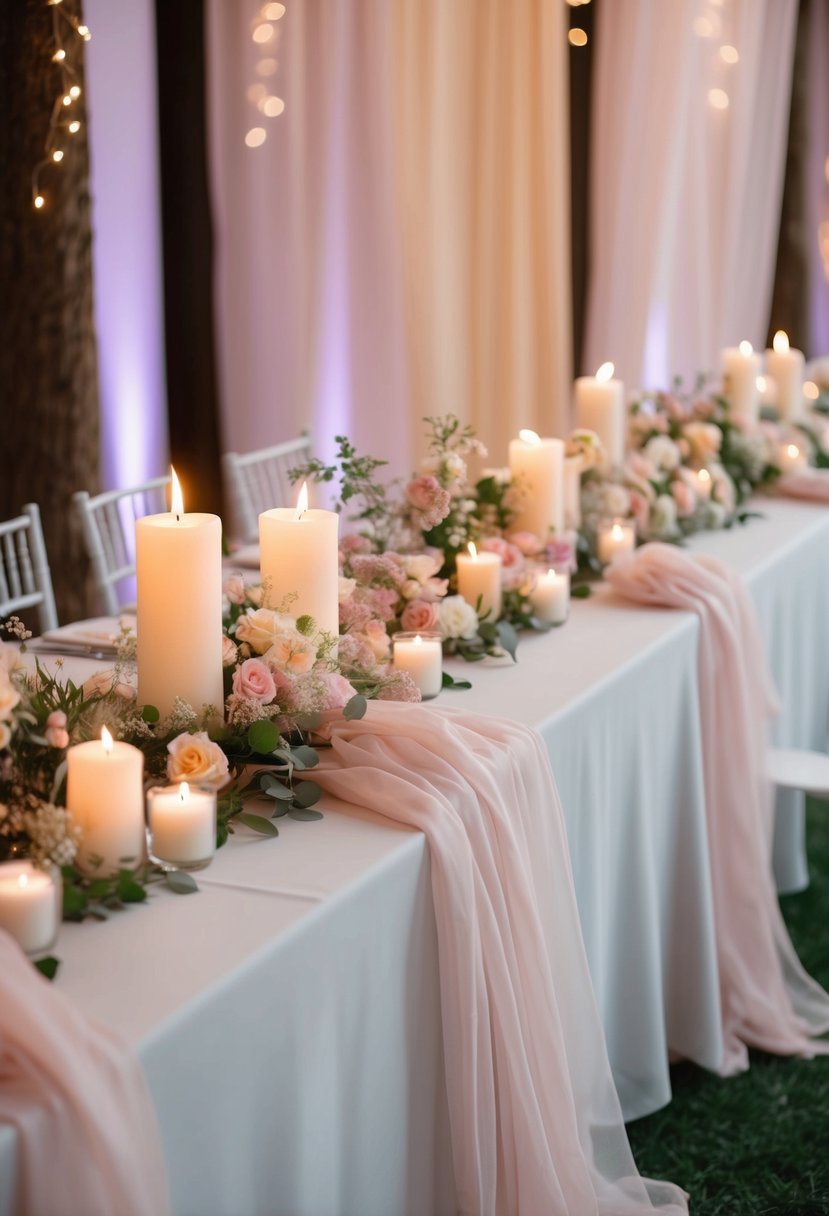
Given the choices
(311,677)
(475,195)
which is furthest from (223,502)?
(311,677)

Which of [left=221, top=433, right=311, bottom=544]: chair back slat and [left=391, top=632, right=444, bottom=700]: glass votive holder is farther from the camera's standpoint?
[left=221, top=433, right=311, bottom=544]: chair back slat

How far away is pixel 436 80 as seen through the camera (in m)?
4.60

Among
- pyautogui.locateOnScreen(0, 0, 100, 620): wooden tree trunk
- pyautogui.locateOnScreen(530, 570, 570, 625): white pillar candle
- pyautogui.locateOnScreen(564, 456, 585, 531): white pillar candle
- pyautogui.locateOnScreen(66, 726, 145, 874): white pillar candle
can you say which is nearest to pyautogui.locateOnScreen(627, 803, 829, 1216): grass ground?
pyautogui.locateOnScreen(530, 570, 570, 625): white pillar candle

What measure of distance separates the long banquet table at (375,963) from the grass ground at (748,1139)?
0.07 meters

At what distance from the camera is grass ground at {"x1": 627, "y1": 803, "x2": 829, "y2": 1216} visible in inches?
88.0

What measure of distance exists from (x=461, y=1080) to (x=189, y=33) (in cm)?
404

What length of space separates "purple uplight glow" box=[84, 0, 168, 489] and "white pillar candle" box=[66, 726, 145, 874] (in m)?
3.21

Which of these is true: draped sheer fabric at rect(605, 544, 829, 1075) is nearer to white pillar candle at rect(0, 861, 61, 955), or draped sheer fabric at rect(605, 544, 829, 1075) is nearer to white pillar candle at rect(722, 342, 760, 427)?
white pillar candle at rect(722, 342, 760, 427)

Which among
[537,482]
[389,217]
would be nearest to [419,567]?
[537,482]

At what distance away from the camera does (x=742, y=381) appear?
3859mm

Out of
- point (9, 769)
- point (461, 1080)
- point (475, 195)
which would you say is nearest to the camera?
point (9, 769)

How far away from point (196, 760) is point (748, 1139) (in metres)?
1.34

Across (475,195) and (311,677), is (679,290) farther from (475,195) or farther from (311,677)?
(311,677)

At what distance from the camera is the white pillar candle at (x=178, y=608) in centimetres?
167
